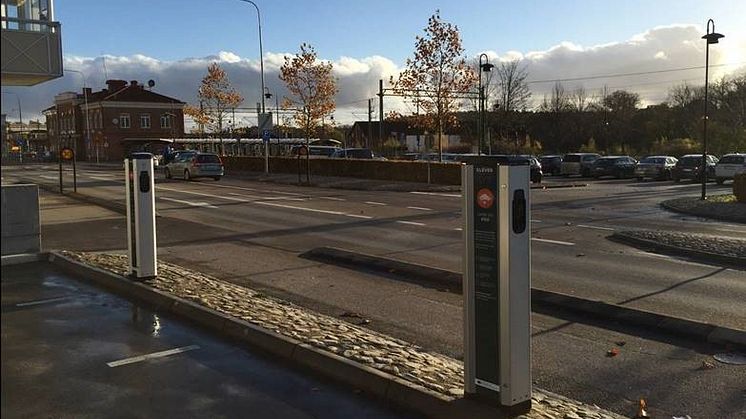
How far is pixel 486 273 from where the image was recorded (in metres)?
4.09

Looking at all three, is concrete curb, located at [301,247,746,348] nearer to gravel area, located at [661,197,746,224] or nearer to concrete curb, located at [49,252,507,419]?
concrete curb, located at [49,252,507,419]

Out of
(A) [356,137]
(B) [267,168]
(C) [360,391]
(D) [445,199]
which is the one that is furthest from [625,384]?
(A) [356,137]

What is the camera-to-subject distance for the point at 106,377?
5.09m

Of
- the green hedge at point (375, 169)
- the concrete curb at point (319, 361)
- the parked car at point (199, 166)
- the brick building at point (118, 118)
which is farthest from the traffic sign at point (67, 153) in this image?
the brick building at point (118, 118)

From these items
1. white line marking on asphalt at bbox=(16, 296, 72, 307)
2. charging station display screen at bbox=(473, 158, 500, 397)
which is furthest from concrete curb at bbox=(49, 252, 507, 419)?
white line marking on asphalt at bbox=(16, 296, 72, 307)

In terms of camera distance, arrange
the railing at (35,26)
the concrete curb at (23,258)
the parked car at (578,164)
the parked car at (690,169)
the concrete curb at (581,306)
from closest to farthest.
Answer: the concrete curb at (581,306) < the concrete curb at (23,258) < the railing at (35,26) < the parked car at (690,169) < the parked car at (578,164)

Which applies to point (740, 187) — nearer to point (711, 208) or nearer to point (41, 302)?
point (711, 208)

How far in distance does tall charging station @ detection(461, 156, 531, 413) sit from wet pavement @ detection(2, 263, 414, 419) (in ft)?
2.43

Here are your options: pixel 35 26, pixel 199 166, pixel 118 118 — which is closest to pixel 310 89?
pixel 199 166

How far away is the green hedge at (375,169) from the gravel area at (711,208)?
11.0 meters

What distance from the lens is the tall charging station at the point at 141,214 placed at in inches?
324

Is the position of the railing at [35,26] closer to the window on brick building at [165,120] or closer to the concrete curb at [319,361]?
the concrete curb at [319,361]

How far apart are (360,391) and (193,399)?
113cm

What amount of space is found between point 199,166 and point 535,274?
3100 centimetres
